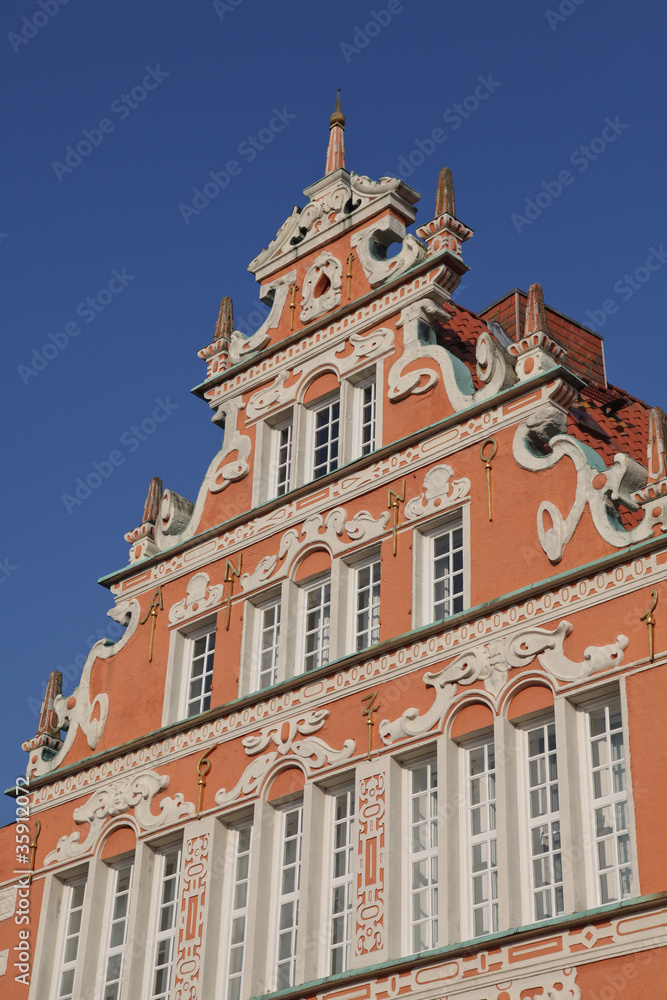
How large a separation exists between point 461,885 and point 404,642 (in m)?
2.80

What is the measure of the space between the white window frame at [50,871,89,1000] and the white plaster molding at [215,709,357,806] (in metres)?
2.59

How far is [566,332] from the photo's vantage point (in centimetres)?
2642

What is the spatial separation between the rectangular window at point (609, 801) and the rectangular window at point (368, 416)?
549cm

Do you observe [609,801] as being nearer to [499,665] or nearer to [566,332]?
[499,665]

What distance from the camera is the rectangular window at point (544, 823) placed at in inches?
634

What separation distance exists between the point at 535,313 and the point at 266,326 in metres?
5.15

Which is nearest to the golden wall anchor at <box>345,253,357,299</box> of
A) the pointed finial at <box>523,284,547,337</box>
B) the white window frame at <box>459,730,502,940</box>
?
the pointed finial at <box>523,284,547,337</box>

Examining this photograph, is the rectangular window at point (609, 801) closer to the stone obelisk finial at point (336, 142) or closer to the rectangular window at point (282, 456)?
the rectangular window at point (282, 456)

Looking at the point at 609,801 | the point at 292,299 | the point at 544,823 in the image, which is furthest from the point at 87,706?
the point at 609,801

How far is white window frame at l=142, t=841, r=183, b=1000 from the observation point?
19.5 m

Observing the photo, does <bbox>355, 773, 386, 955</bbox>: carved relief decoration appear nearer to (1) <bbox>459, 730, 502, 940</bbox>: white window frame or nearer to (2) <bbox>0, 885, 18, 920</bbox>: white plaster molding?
(1) <bbox>459, 730, 502, 940</bbox>: white window frame

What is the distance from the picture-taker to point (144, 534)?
23.2 meters

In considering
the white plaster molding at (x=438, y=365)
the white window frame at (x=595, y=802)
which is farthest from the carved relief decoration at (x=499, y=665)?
the white plaster molding at (x=438, y=365)

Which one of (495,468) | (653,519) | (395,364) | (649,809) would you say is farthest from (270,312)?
(649,809)
